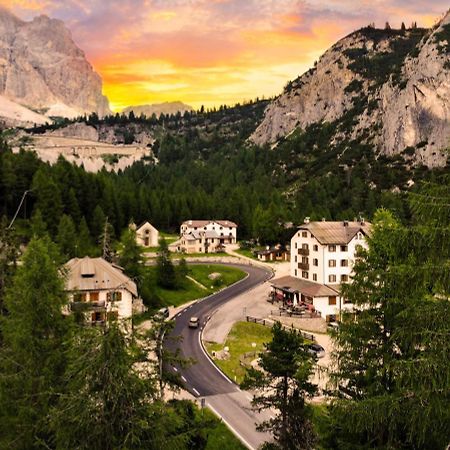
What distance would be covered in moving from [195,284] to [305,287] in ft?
65.8

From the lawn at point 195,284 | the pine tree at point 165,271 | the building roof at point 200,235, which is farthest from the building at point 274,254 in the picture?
the pine tree at point 165,271

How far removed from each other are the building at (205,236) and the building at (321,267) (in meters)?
43.6

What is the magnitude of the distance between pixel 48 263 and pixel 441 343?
19.4 metres

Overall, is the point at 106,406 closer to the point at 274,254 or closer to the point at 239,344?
the point at 239,344

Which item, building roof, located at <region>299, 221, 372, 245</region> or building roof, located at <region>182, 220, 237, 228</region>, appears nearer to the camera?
building roof, located at <region>299, 221, 372, 245</region>

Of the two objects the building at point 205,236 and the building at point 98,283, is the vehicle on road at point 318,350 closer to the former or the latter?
the building at point 98,283

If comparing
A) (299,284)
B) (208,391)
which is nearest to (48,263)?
(208,391)

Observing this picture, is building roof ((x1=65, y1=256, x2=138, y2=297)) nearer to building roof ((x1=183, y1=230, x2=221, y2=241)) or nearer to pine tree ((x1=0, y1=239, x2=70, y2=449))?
pine tree ((x1=0, y1=239, x2=70, y2=449))

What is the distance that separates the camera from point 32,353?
22.9m

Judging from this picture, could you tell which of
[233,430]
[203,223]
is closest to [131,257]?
[233,430]

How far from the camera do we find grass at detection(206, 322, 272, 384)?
1886 inches

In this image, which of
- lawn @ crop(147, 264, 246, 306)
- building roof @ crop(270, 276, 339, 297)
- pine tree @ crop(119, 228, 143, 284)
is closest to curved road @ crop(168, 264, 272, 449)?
lawn @ crop(147, 264, 246, 306)

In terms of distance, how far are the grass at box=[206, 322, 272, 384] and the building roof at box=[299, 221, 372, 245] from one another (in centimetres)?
1969

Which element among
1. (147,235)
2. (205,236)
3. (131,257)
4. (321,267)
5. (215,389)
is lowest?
(215,389)
